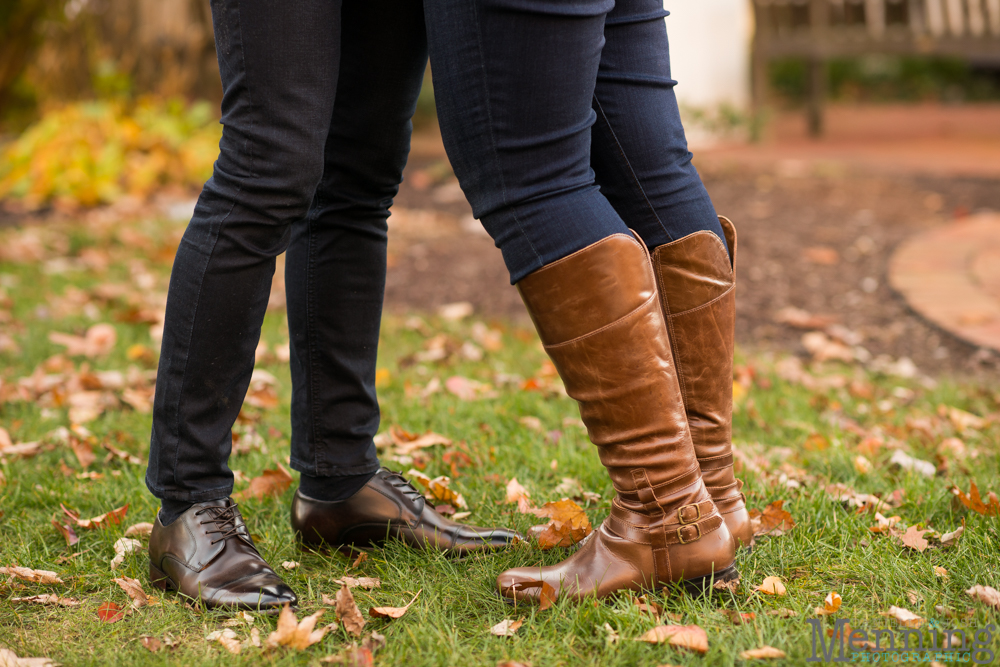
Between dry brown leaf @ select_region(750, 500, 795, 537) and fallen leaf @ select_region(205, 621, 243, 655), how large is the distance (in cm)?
92

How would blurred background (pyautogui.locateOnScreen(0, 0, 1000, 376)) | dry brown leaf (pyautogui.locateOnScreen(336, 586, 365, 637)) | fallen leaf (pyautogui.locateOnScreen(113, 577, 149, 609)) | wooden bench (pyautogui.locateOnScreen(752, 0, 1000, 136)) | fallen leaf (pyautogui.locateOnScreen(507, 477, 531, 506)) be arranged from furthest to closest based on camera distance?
wooden bench (pyautogui.locateOnScreen(752, 0, 1000, 136))
blurred background (pyautogui.locateOnScreen(0, 0, 1000, 376))
fallen leaf (pyautogui.locateOnScreen(507, 477, 531, 506))
fallen leaf (pyautogui.locateOnScreen(113, 577, 149, 609))
dry brown leaf (pyautogui.locateOnScreen(336, 586, 365, 637))

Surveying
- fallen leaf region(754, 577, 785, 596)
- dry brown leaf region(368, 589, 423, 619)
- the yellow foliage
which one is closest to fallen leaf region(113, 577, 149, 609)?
dry brown leaf region(368, 589, 423, 619)

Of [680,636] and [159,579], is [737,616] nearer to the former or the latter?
[680,636]

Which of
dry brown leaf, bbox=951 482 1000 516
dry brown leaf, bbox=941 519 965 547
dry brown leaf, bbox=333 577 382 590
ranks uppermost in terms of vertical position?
dry brown leaf, bbox=333 577 382 590

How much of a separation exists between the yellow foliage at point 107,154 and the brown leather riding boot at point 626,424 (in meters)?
4.52

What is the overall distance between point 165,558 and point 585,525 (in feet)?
2.36

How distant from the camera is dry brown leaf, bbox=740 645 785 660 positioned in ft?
3.93

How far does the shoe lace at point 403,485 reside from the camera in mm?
1626

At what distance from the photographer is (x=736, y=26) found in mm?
6926

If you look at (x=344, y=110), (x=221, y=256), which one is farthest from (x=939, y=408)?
(x=221, y=256)

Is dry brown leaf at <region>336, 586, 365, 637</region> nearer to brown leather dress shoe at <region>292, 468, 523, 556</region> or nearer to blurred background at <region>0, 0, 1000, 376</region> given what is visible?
brown leather dress shoe at <region>292, 468, 523, 556</region>

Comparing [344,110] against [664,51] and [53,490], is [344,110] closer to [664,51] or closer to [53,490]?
[664,51]

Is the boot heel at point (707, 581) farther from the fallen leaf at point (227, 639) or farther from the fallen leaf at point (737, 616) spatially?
the fallen leaf at point (227, 639)

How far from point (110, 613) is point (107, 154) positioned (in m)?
4.54
